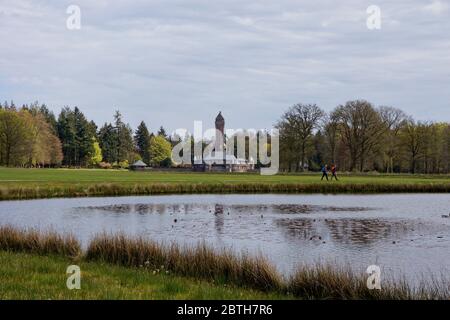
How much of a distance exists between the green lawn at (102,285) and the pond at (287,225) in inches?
154

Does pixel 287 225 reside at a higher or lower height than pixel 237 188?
lower

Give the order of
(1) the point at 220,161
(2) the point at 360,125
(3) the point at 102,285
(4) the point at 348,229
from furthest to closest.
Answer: (1) the point at 220,161 → (2) the point at 360,125 → (4) the point at 348,229 → (3) the point at 102,285

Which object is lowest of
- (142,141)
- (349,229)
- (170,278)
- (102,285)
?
(349,229)

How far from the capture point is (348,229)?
27141 mm

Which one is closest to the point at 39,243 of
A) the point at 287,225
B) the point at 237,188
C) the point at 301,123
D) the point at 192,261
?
the point at 192,261

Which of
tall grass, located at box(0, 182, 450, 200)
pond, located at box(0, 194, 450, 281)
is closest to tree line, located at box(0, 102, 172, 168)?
tall grass, located at box(0, 182, 450, 200)

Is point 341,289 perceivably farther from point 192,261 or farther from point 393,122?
point 393,122

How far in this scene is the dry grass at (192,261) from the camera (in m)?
12.4

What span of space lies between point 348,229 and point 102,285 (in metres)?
18.9
